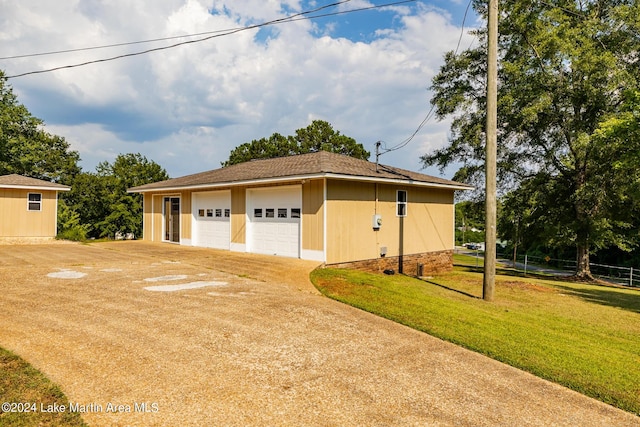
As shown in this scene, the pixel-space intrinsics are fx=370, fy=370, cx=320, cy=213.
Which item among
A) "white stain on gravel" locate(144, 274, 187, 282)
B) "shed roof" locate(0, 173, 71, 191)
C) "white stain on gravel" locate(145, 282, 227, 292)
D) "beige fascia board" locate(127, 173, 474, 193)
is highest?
"shed roof" locate(0, 173, 71, 191)

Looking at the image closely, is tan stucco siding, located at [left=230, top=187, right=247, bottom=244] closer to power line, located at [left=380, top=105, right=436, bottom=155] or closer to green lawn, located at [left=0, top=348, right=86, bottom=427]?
power line, located at [left=380, top=105, right=436, bottom=155]

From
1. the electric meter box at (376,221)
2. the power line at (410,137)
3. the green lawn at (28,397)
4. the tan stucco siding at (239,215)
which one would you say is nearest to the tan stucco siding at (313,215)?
the electric meter box at (376,221)

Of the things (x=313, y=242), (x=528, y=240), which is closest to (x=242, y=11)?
(x=313, y=242)

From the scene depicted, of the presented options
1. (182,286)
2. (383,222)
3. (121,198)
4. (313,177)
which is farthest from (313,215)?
(121,198)

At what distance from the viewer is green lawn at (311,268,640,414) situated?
14.6ft

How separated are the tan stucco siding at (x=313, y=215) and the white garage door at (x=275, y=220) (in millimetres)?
365

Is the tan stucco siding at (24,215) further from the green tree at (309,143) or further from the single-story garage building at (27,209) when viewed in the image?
the green tree at (309,143)

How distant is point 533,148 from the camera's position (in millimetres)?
20125

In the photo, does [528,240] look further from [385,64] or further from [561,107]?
[385,64]

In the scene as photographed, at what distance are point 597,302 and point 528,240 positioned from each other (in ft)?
35.1

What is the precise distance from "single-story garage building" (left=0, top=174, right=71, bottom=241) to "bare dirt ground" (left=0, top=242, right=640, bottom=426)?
13776 mm

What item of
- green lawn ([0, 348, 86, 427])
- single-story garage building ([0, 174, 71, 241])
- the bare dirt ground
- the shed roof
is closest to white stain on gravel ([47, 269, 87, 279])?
the bare dirt ground

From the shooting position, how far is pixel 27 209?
60.8ft

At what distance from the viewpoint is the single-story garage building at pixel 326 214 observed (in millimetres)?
12219
